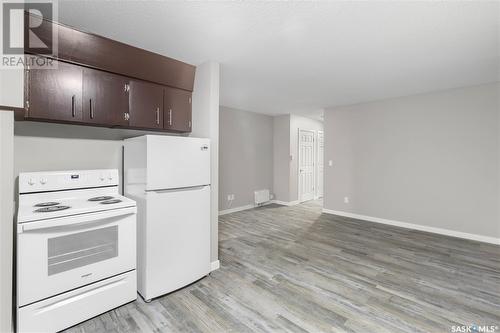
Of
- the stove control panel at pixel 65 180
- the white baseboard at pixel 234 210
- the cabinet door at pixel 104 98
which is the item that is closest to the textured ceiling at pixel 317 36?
the cabinet door at pixel 104 98

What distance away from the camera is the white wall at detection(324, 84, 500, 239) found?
3.62 m

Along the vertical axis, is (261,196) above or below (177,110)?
below

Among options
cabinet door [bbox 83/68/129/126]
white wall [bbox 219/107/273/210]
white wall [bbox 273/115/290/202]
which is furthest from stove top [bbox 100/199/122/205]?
white wall [bbox 273/115/290/202]

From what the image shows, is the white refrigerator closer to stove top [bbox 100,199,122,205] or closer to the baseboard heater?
stove top [bbox 100,199,122,205]

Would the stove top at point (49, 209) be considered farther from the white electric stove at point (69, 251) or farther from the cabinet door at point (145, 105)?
the cabinet door at point (145, 105)

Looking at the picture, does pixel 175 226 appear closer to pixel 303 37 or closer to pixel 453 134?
pixel 303 37

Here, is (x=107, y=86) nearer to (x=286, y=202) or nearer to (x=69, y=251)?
(x=69, y=251)

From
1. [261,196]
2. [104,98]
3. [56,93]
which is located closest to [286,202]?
[261,196]

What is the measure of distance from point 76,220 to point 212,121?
1.59 meters

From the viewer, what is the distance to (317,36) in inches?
87.0

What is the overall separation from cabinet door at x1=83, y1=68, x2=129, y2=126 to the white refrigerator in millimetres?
296

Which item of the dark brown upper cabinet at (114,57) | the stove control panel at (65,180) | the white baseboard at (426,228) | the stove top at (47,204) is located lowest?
the white baseboard at (426,228)

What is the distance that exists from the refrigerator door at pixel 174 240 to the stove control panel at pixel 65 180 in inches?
26.0

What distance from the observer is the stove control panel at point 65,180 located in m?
1.95
